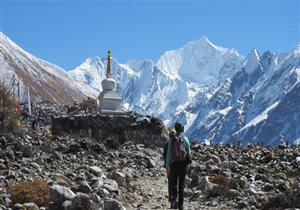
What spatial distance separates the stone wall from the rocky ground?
19.7ft

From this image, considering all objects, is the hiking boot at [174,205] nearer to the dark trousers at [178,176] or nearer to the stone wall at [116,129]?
the dark trousers at [178,176]

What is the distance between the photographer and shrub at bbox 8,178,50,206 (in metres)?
14.8

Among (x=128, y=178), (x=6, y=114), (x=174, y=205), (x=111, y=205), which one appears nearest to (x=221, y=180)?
(x=174, y=205)

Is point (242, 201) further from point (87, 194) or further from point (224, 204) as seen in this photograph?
point (87, 194)

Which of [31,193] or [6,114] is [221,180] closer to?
[31,193]

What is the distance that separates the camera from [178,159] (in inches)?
608

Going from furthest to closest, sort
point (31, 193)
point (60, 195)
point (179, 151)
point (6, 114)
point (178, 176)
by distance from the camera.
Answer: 1. point (6, 114)
2. point (178, 176)
3. point (179, 151)
4. point (31, 193)
5. point (60, 195)

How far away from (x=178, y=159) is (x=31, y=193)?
3611mm

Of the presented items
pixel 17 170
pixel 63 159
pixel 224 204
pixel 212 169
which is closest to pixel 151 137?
pixel 63 159

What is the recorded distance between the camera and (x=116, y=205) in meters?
14.2

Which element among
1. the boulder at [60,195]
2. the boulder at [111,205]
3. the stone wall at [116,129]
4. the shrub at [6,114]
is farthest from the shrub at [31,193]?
the shrub at [6,114]

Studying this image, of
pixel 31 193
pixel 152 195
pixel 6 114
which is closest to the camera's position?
pixel 31 193

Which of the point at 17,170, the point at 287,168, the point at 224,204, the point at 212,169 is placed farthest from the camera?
the point at 287,168

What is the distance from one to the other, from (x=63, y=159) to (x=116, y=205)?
1140 cm
